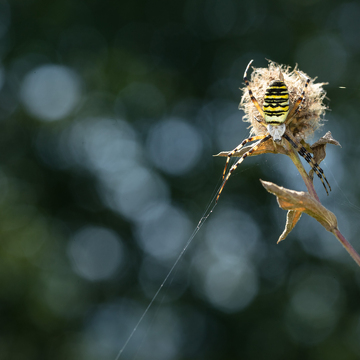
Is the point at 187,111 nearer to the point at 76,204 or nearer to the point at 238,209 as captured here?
the point at 238,209

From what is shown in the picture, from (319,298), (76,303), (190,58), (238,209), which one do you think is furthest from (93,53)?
(319,298)

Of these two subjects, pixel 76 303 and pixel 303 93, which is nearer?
pixel 303 93

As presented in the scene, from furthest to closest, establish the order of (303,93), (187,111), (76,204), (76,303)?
(187,111)
(76,204)
(76,303)
(303,93)

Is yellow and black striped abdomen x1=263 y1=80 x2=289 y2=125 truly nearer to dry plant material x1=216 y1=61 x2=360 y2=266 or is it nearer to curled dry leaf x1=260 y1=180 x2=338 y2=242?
dry plant material x1=216 y1=61 x2=360 y2=266

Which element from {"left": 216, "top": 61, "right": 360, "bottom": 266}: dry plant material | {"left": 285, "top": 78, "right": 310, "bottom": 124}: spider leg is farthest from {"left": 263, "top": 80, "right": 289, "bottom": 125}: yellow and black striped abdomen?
{"left": 285, "top": 78, "right": 310, "bottom": 124}: spider leg

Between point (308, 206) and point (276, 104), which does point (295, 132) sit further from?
point (308, 206)

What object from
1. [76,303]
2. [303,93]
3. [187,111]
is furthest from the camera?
[187,111]

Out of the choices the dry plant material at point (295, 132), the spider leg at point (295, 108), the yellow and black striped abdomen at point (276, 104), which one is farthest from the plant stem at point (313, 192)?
the spider leg at point (295, 108)

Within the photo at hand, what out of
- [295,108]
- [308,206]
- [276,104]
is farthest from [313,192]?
[295,108]
